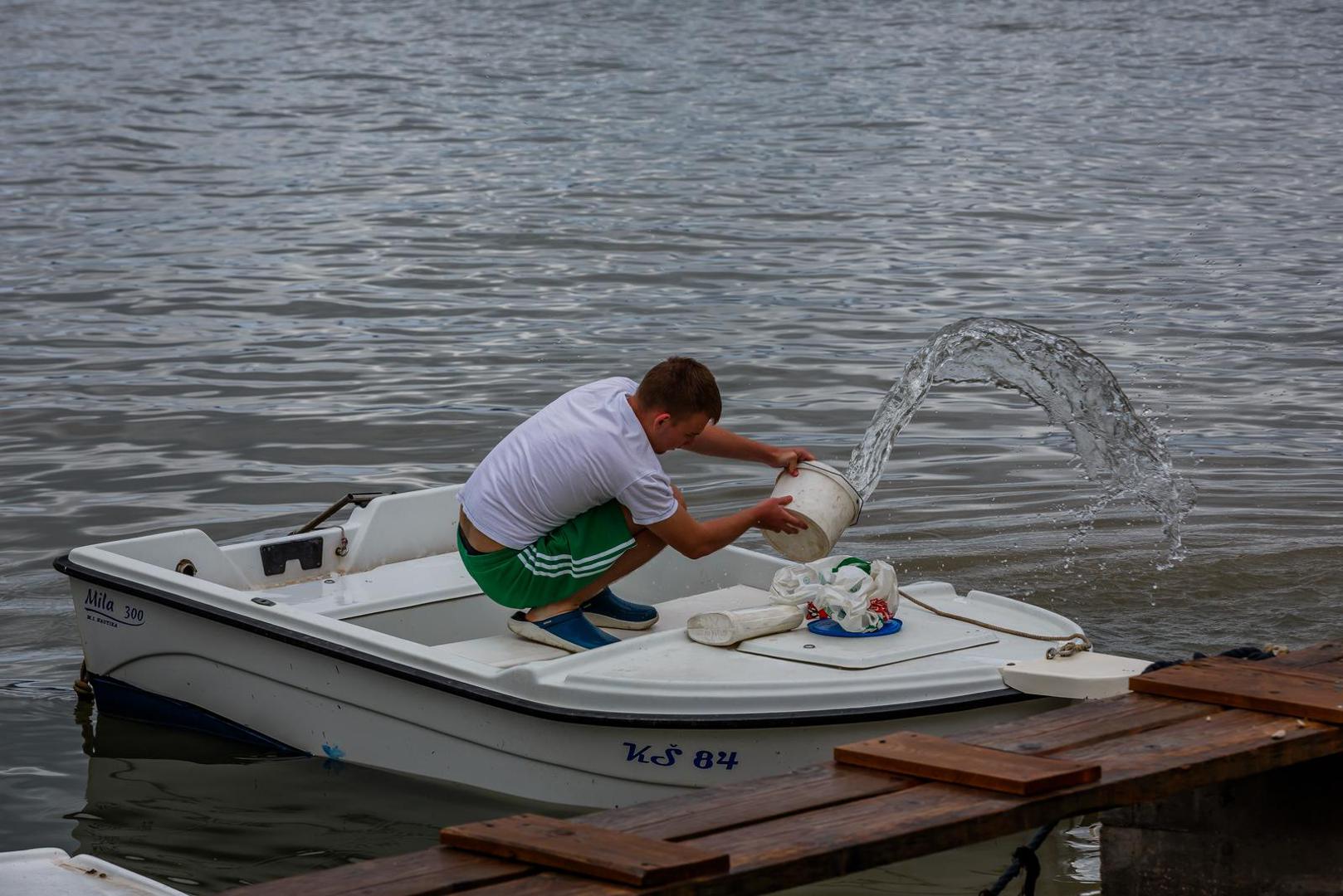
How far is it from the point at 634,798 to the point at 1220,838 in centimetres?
179

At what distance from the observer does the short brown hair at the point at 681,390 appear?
5777 mm

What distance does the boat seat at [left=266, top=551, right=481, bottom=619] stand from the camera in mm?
6695

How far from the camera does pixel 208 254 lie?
53.5ft

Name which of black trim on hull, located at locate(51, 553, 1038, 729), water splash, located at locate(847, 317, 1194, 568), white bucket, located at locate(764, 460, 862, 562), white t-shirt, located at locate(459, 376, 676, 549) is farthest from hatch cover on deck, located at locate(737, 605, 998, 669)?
water splash, located at locate(847, 317, 1194, 568)

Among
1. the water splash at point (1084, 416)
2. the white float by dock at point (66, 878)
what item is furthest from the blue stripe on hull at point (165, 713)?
the water splash at point (1084, 416)

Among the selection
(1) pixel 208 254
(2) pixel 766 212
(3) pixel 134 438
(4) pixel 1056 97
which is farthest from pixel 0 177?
(4) pixel 1056 97

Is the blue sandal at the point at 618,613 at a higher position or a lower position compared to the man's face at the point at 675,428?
lower

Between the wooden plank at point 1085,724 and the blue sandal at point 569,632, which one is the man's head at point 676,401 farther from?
the wooden plank at point 1085,724

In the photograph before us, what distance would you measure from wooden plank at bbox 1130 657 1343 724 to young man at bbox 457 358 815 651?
1.59m

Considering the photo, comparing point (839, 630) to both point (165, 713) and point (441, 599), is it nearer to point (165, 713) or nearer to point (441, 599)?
point (441, 599)

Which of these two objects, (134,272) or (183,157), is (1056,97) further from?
(134,272)

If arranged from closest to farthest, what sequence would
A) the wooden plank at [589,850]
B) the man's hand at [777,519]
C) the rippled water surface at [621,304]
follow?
1. the wooden plank at [589,850]
2. the man's hand at [777,519]
3. the rippled water surface at [621,304]

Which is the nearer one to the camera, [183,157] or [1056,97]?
[183,157]

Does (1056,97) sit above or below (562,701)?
above
